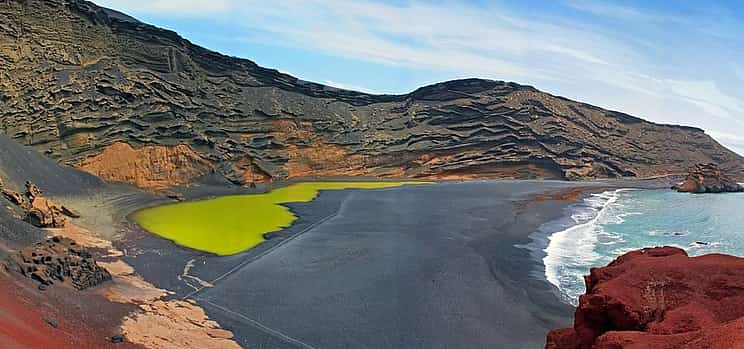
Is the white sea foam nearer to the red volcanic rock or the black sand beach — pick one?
the black sand beach

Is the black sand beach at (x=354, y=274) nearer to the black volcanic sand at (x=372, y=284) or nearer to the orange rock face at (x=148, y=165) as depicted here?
the black volcanic sand at (x=372, y=284)

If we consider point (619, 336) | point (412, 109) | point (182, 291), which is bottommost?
point (182, 291)

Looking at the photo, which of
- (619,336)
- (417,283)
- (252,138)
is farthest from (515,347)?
(252,138)

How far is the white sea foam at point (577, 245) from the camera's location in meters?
20.2

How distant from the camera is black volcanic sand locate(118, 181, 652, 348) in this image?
14453 millimetres

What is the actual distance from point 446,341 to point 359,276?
566 cm

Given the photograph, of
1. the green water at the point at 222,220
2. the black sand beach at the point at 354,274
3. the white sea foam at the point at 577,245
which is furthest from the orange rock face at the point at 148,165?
the white sea foam at the point at 577,245

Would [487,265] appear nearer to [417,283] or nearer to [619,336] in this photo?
[417,283]

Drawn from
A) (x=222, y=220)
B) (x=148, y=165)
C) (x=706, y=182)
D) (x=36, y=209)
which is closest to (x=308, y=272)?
(x=36, y=209)

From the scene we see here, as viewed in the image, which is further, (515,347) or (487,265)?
(487,265)

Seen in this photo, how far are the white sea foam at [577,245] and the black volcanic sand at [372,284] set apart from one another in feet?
2.32

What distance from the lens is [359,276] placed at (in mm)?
19281

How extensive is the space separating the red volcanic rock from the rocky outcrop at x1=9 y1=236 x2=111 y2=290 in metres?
11.8

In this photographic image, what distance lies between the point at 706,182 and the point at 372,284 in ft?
177
